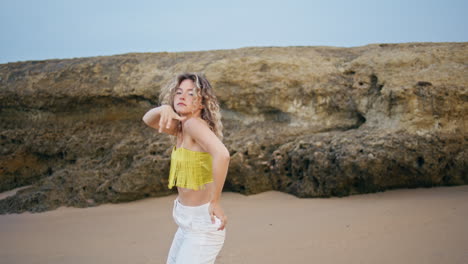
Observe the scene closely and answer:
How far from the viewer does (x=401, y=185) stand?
5383mm

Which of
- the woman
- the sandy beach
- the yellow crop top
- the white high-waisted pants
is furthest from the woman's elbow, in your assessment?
the sandy beach

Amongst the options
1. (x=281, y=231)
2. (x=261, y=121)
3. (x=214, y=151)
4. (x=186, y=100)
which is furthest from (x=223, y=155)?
(x=261, y=121)

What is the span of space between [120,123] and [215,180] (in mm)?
5168

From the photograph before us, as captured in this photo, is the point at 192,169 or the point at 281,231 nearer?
the point at 192,169

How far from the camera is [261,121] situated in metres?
6.69

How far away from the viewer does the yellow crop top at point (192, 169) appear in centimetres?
255

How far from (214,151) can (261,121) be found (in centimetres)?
437

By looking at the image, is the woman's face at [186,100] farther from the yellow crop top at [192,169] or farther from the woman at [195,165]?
the yellow crop top at [192,169]

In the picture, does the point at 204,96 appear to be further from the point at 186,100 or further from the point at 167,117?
the point at 167,117

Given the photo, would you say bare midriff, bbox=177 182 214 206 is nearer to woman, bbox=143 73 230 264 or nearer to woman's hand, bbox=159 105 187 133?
woman, bbox=143 73 230 264

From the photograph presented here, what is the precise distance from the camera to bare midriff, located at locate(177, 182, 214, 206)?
2.57 meters

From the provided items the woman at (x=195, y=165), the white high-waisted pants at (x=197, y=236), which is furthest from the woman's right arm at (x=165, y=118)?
the white high-waisted pants at (x=197, y=236)

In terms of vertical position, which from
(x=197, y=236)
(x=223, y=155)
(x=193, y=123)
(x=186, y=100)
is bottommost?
(x=197, y=236)

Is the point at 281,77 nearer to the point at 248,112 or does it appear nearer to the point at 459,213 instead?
the point at 248,112
